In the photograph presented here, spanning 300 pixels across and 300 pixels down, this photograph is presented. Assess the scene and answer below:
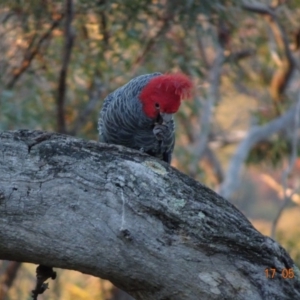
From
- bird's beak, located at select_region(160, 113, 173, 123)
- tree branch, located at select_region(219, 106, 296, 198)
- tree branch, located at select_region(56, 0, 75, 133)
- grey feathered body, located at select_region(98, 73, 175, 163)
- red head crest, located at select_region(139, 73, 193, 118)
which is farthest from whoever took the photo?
tree branch, located at select_region(219, 106, 296, 198)

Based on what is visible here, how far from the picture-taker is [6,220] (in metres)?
2.23

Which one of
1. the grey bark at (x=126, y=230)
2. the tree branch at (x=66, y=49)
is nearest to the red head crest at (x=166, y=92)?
the grey bark at (x=126, y=230)

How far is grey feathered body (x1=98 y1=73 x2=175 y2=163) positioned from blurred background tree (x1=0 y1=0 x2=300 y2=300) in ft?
1.43

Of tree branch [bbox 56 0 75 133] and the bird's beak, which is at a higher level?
the bird's beak

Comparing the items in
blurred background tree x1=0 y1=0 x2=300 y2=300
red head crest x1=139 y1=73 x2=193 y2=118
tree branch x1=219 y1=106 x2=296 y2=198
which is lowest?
tree branch x1=219 y1=106 x2=296 y2=198

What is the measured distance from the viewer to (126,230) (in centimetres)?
225

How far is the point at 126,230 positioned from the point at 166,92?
120cm

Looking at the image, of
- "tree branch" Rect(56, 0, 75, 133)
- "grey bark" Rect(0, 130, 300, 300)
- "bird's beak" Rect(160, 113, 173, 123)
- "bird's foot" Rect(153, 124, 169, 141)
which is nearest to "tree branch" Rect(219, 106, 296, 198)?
"tree branch" Rect(56, 0, 75, 133)

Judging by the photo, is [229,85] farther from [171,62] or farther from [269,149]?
[171,62]

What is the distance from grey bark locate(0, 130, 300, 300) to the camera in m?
2.24

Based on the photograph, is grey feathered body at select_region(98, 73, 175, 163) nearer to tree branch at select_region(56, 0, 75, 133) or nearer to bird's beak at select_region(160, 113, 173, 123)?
bird's beak at select_region(160, 113, 173, 123)

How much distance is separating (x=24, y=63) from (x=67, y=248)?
356 cm

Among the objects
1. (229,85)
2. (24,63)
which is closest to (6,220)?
(24,63)

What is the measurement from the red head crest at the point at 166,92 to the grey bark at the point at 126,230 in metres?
0.93
